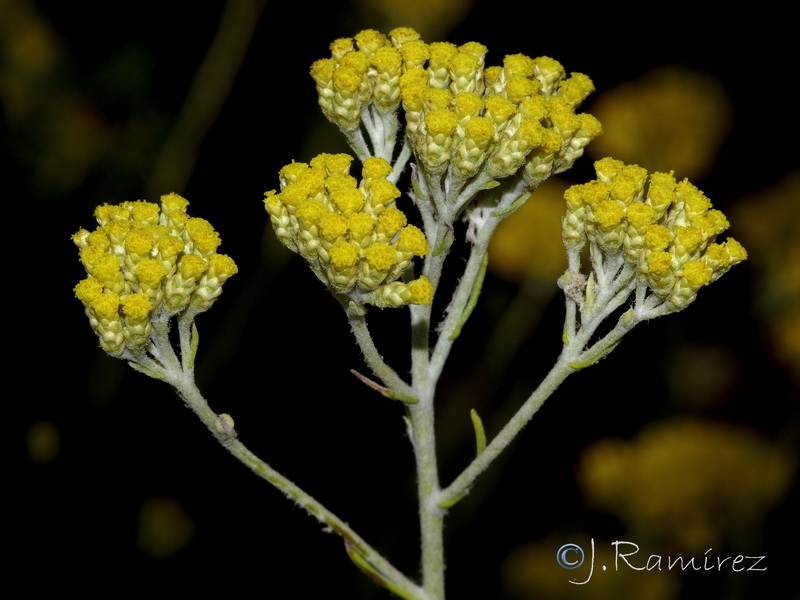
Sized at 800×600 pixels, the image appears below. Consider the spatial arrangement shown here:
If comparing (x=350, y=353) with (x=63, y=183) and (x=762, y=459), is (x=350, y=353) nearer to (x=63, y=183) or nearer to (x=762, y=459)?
(x=63, y=183)

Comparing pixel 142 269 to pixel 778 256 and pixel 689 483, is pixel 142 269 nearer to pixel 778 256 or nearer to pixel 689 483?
pixel 689 483

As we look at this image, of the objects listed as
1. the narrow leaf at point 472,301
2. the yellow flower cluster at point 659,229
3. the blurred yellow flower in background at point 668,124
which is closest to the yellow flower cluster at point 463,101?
the yellow flower cluster at point 659,229

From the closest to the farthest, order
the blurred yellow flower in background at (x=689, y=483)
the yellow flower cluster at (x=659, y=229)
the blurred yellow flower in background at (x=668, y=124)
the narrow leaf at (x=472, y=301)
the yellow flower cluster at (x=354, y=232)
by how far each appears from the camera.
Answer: the yellow flower cluster at (x=354, y=232)
the yellow flower cluster at (x=659, y=229)
the narrow leaf at (x=472, y=301)
the blurred yellow flower in background at (x=689, y=483)
the blurred yellow flower in background at (x=668, y=124)

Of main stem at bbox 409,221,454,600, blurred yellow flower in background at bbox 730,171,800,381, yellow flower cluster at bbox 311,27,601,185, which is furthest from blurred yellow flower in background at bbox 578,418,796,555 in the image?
yellow flower cluster at bbox 311,27,601,185

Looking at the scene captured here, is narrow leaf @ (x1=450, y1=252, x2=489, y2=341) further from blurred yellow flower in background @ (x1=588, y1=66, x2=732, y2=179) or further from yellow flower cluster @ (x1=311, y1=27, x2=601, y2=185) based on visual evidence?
blurred yellow flower in background @ (x1=588, y1=66, x2=732, y2=179)

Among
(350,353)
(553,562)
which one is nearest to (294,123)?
(350,353)

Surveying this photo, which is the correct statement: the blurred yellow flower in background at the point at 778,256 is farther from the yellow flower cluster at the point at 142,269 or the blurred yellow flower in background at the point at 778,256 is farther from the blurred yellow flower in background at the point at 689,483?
the yellow flower cluster at the point at 142,269
